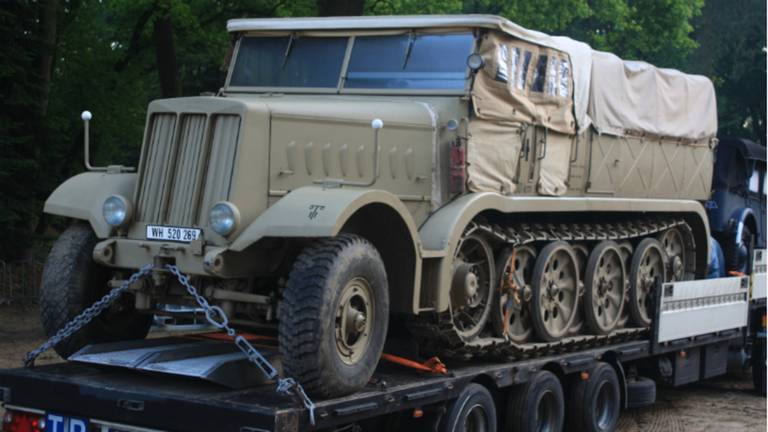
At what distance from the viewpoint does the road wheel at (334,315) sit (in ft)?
23.3

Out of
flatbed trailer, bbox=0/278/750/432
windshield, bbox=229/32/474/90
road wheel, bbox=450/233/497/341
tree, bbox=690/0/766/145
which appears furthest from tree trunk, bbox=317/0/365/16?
tree, bbox=690/0/766/145

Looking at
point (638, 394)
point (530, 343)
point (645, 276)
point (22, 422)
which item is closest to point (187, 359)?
point (22, 422)

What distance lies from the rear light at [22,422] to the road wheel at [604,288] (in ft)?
16.4

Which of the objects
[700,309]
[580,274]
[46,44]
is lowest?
[700,309]

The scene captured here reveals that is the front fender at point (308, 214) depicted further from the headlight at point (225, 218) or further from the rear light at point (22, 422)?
the rear light at point (22, 422)

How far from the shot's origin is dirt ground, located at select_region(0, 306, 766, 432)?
38.8 ft

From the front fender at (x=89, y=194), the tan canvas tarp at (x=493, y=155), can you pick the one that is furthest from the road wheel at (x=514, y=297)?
the front fender at (x=89, y=194)

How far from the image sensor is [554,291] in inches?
405

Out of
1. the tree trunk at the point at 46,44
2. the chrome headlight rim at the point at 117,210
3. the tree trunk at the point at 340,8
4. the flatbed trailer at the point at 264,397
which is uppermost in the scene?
the tree trunk at the point at 340,8

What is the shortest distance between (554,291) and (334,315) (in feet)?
11.4

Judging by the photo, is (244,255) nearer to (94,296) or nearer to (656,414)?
(94,296)

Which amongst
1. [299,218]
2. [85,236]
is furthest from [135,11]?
[299,218]

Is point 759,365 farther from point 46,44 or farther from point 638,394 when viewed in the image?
point 46,44

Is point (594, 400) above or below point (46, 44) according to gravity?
below
